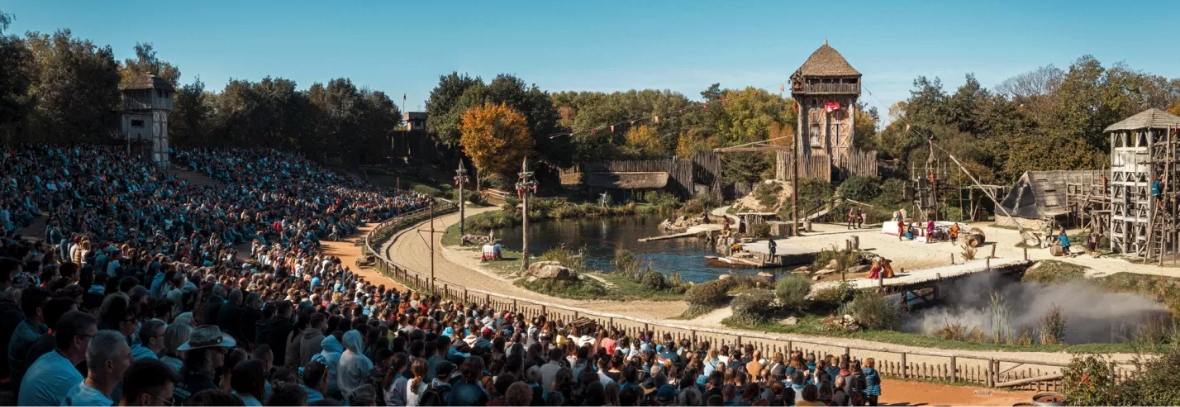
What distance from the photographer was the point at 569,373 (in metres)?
8.69

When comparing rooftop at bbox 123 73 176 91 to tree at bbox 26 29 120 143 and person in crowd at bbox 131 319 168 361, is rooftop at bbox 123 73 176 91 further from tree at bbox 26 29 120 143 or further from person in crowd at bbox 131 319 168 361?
person in crowd at bbox 131 319 168 361

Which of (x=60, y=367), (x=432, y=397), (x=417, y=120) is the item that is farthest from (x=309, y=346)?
(x=417, y=120)

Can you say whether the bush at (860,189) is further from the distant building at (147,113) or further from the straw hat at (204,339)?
the straw hat at (204,339)

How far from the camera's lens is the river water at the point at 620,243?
38.3 metres

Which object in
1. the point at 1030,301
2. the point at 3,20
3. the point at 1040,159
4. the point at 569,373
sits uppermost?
the point at 3,20

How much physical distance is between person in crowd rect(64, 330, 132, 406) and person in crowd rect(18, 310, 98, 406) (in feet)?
0.97

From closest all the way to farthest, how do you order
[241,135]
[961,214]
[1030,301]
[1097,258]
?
[1030,301]
[1097,258]
[961,214]
[241,135]

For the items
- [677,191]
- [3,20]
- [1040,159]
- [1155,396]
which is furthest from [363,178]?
[1155,396]

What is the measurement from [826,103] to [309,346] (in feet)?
195

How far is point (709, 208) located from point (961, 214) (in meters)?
17.8

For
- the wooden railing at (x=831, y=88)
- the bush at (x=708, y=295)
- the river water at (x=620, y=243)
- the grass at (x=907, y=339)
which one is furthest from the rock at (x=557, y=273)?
the wooden railing at (x=831, y=88)

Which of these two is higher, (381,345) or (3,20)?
(3,20)

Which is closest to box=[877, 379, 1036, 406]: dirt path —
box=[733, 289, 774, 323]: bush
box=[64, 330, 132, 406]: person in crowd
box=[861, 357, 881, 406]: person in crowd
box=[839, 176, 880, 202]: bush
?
box=[861, 357, 881, 406]: person in crowd

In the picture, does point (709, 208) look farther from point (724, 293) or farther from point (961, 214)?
point (724, 293)
